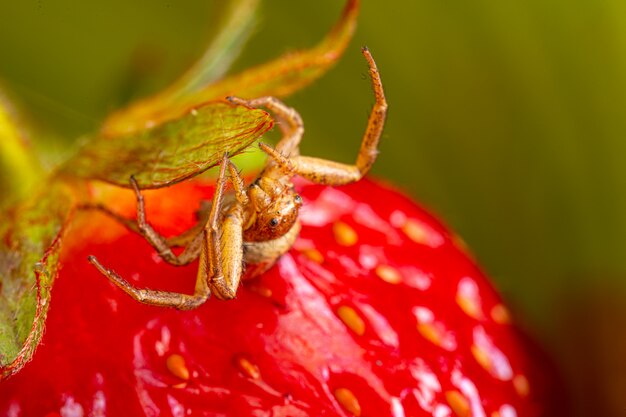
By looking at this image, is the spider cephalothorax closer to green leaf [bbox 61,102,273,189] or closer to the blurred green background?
green leaf [bbox 61,102,273,189]

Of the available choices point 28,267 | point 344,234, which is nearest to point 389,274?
point 344,234

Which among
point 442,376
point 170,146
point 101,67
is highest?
point 170,146

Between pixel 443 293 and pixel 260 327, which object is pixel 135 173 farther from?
pixel 443 293

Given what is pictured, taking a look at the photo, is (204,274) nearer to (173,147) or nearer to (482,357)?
(173,147)

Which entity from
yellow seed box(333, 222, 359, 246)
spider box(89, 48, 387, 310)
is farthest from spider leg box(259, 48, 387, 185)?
yellow seed box(333, 222, 359, 246)

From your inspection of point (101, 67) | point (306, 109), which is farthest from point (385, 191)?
point (101, 67)

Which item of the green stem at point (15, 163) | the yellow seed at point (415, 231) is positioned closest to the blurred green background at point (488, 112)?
the green stem at point (15, 163)
